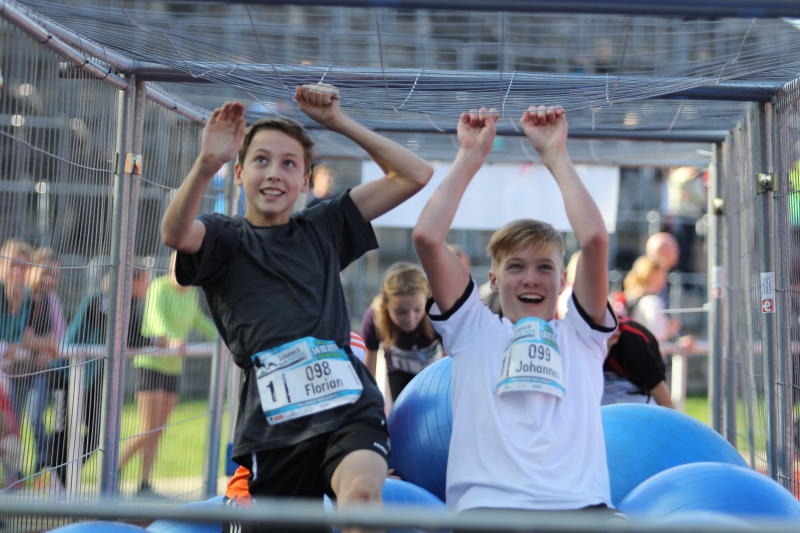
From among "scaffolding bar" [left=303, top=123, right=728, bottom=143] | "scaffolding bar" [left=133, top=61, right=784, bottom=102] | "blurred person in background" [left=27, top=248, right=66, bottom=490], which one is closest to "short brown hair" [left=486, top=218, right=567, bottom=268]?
"scaffolding bar" [left=133, top=61, right=784, bottom=102]

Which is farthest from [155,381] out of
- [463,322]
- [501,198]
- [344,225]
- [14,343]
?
[463,322]

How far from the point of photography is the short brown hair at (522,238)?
127 inches

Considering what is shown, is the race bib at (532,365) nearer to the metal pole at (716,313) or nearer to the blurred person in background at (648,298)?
the metal pole at (716,313)

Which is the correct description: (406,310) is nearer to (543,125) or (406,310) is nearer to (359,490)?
(543,125)

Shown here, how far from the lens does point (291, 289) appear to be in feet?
10.2

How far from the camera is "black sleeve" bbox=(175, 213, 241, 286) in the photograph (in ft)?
10.2

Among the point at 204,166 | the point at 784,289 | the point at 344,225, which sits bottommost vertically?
the point at 784,289

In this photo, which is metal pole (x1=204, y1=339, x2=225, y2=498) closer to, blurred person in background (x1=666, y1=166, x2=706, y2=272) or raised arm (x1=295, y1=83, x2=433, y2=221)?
raised arm (x1=295, y1=83, x2=433, y2=221)

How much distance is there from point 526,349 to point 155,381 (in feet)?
12.6

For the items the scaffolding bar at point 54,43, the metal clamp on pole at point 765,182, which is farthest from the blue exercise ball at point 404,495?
the metal clamp on pole at point 765,182

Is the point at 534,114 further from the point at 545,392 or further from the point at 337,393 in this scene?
the point at 337,393

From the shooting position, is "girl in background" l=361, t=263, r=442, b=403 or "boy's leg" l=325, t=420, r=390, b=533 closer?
"boy's leg" l=325, t=420, r=390, b=533

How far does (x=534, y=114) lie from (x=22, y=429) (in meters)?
2.54

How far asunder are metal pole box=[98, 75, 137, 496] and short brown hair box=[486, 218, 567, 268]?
6.12 ft
